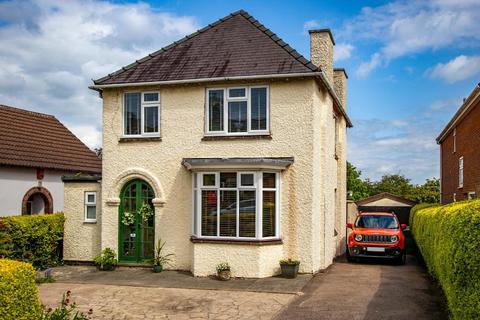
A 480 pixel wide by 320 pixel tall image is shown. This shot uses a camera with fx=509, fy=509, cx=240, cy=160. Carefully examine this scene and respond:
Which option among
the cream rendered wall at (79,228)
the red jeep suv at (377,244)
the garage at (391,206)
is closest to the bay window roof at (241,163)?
the cream rendered wall at (79,228)

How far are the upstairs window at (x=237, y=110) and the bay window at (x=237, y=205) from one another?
1560 mm

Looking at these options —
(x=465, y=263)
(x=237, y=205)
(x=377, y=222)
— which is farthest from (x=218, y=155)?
(x=465, y=263)

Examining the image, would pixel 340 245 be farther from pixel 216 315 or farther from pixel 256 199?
pixel 216 315

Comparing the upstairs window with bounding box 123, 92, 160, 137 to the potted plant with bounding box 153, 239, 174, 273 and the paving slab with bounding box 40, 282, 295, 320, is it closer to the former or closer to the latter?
the potted plant with bounding box 153, 239, 174, 273

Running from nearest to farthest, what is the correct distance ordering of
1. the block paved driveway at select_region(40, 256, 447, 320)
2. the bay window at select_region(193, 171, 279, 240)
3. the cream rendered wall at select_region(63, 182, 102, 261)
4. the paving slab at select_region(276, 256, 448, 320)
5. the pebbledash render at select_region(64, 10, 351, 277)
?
the paving slab at select_region(276, 256, 448, 320)
the block paved driveway at select_region(40, 256, 447, 320)
the bay window at select_region(193, 171, 279, 240)
the pebbledash render at select_region(64, 10, 351, 277)
the cream rendered wall at select_region(63, 182, 102, 261)

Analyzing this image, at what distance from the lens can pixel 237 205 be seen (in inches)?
595

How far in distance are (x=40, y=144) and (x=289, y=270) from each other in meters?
15.3

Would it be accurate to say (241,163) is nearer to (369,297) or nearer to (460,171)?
(369,297)

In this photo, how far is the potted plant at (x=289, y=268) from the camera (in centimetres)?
1461

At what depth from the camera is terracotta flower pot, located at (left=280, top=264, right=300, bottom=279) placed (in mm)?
14609

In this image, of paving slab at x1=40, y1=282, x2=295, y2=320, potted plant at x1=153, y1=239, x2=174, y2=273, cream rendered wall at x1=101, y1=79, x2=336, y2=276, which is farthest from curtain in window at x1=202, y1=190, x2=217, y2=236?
paving slab at x1=40, y1=282, x2=295, y2=320

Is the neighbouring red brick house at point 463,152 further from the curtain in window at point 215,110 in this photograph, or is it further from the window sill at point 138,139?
the window sill at point 138,139

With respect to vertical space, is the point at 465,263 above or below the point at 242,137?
below

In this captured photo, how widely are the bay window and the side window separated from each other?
4275 mm
